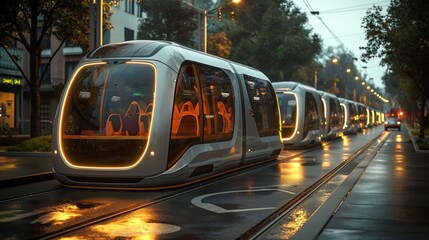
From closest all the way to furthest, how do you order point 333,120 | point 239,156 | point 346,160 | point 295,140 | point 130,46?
point 130,46 < point 239,156 < point 346,160 < point 295,140 < point 333,120

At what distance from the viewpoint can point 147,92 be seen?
35.4 feet

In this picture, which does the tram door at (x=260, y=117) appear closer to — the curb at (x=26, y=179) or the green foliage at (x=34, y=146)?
the curb at (x=26, y=179)

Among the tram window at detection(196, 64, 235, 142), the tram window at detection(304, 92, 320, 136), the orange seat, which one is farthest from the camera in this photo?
the tram window at detection(304, 92, 320, 136)

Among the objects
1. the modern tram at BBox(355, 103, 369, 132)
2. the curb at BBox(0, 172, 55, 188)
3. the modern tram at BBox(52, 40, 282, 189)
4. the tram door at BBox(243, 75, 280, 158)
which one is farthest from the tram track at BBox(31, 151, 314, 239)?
the modern tram at BBox(355, 103, 369, 132)

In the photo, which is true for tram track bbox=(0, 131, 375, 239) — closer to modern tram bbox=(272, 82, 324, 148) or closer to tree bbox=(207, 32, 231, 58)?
modern tram bbox=(272, 82, 324, 148)

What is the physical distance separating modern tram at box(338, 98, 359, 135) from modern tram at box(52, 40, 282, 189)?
109ft

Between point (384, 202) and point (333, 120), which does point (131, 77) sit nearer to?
point (384, 202)

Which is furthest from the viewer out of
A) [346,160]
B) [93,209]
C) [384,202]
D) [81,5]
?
[81,5]

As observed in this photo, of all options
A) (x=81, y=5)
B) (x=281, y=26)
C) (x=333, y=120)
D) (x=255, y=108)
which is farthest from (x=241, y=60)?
(x=255, y=108)

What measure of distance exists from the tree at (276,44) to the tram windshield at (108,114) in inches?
1951

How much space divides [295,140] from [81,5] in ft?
35.5

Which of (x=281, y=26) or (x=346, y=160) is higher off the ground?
(x=281, y=26)

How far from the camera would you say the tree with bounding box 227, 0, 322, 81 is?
200 ft

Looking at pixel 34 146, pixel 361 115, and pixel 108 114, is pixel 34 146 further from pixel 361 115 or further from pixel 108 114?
pixel 361 115
